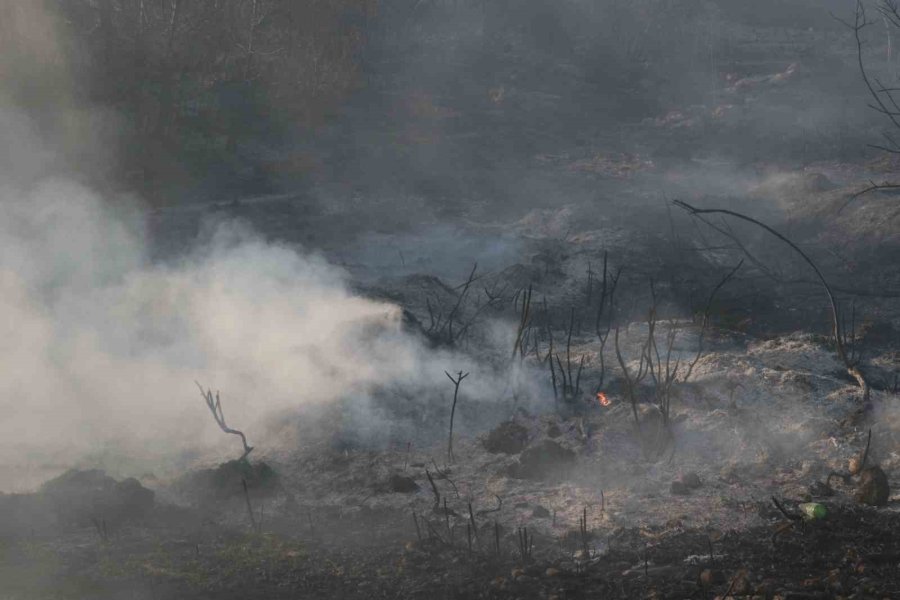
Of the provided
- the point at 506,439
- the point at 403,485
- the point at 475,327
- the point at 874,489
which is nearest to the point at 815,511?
the point at 874,489

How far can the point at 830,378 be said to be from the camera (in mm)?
7832

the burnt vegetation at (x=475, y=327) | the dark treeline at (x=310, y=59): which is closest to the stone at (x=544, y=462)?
the burnt vegetation at (x=475, y=327)

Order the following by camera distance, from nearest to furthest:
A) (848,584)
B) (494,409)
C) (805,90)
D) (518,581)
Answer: (848,584) < (518,581) < (494,409) < (805,90)

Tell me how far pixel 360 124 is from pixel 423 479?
12624mm

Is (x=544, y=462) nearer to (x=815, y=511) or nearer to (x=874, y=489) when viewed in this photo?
(x=815, y=511)

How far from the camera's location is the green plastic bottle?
18.6 feet

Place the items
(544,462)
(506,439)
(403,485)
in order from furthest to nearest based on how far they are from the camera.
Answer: (506,439) < (544,462) < (403,485)

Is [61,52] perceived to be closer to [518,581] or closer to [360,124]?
[360,124]

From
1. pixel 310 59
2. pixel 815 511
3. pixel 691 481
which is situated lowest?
pixel 815 511

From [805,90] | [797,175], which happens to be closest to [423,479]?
[797,175]

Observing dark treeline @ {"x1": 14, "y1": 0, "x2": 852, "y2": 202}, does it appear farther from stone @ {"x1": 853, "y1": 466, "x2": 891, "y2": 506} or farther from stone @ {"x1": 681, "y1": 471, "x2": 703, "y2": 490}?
stone @ {"x1": 853, "y1": 466, "x2": 891, "y2": 506}

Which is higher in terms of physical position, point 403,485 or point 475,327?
point 475,327

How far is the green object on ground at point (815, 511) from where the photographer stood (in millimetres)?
5664

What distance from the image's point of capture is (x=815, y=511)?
18.7ft
